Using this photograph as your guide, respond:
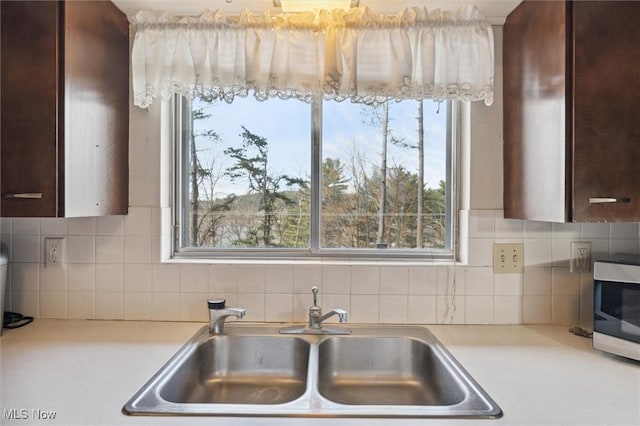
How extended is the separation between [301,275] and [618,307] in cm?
107

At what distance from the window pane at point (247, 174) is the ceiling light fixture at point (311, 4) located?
1.26 ft

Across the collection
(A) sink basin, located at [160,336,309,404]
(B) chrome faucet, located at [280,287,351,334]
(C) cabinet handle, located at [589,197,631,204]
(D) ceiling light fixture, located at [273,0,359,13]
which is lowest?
(A) sink basin, located at [160,336,309,404]

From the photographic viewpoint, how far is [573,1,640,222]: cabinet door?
1.05 metres

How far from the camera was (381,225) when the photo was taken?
1556 mm

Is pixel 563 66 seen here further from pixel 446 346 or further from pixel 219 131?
pixel 219 131

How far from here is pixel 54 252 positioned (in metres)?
1.43

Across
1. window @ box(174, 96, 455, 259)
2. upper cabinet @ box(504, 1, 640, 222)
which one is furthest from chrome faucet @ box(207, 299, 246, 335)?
upper cabinet @ box(504, 1, 640, 222)

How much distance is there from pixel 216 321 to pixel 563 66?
1450 mm

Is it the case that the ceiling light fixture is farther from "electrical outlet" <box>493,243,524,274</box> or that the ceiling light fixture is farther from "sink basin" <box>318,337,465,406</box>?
"sink basin" <box>318,337,465,406</box>

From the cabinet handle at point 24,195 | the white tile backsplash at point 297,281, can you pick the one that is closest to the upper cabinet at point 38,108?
the cabinet handle at point 24,195

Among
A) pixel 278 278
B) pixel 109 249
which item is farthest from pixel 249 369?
pixel 109 249

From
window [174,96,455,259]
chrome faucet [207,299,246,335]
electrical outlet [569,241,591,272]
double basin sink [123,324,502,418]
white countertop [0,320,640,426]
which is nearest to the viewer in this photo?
white countertop [0,320,640,426]

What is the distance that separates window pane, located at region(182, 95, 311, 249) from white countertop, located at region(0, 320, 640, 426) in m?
0.45

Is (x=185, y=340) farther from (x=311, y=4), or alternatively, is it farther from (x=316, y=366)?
(x=311, y=4)
